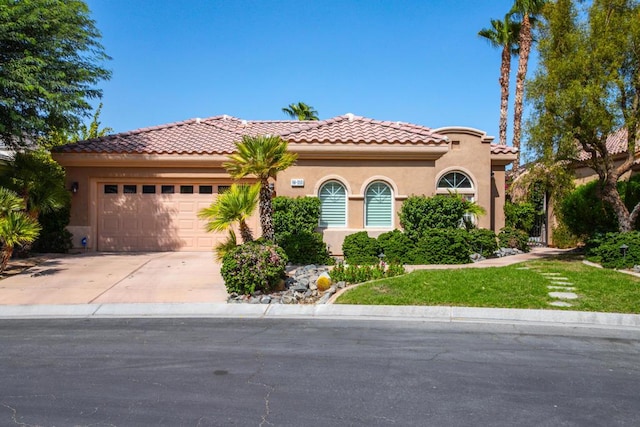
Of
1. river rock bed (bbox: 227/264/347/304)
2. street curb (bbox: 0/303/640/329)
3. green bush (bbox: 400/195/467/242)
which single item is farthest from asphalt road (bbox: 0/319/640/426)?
green bush (bbox: 400/195/467/242)

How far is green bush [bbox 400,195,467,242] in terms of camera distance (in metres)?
15.4

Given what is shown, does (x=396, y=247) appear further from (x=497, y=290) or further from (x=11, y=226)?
(x=11, y=226)

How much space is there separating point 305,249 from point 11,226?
22.8 ft

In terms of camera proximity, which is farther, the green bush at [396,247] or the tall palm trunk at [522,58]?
the tall palm trunk at [522,58]

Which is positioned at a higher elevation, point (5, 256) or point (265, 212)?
→ point (265, 212)

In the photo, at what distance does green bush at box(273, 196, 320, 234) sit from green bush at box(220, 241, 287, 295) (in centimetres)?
393

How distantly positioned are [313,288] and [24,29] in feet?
35.2

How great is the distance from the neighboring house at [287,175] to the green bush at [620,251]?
4.88m

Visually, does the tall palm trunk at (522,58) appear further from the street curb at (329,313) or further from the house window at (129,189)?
the street curb at (329,313)

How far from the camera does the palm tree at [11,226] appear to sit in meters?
12.4

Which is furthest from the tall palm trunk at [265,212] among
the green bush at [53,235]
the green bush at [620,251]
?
the green bush at [620,251]

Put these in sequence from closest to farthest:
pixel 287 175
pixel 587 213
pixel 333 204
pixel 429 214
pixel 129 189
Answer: pixel 429 214 → pixel 287 175 → pixel 333 204 → pixel 587 213 → pixel 129 189

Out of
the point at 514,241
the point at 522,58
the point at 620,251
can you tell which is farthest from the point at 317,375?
the point at 522,58

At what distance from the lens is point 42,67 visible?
50.2 feet
